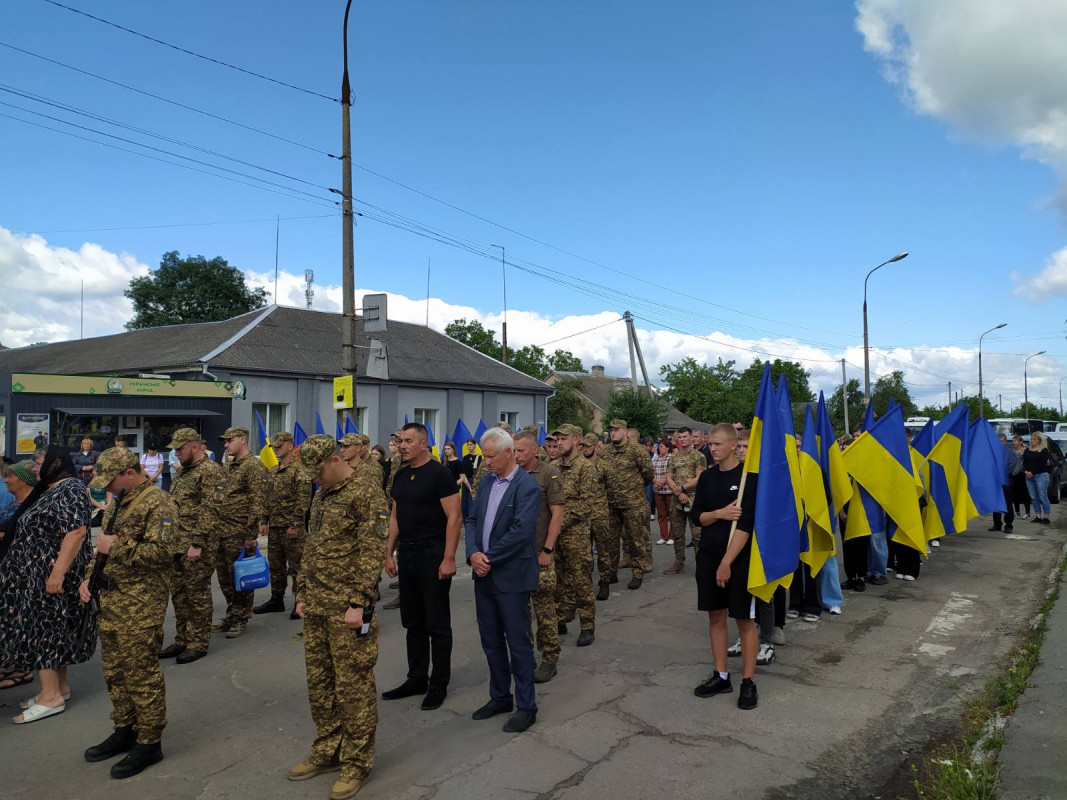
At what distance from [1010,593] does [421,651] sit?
7109 mm

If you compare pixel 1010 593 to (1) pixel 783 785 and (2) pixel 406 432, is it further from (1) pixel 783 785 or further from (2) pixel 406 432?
(2) pixel 406 432

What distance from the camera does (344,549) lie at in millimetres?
4312

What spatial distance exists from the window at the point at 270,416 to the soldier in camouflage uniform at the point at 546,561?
2165cm

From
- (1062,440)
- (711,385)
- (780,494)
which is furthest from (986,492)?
(711,385)

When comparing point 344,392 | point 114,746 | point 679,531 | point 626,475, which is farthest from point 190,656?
point 344,392

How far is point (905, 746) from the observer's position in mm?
4637

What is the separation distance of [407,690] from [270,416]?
22725mm

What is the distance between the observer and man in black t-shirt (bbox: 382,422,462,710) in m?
5.41

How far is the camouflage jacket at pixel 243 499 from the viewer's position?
7422 millimetres

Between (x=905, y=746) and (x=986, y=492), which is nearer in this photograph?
(x=905, y=746)

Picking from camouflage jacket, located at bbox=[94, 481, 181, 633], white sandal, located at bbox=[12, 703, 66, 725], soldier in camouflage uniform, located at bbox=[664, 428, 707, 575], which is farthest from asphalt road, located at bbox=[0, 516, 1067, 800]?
soldier in camouflage uniform, located at bbox=[664, 428, 707, 575]

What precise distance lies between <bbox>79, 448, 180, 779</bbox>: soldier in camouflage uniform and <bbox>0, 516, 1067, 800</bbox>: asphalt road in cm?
20

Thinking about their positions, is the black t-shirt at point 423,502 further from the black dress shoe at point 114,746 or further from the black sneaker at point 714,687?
the black sneaker at point 714,687

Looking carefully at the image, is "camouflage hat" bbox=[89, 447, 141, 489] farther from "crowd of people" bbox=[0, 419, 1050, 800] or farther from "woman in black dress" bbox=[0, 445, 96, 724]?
"woman in black dress" bbox=[0, 445, 96, 724]
